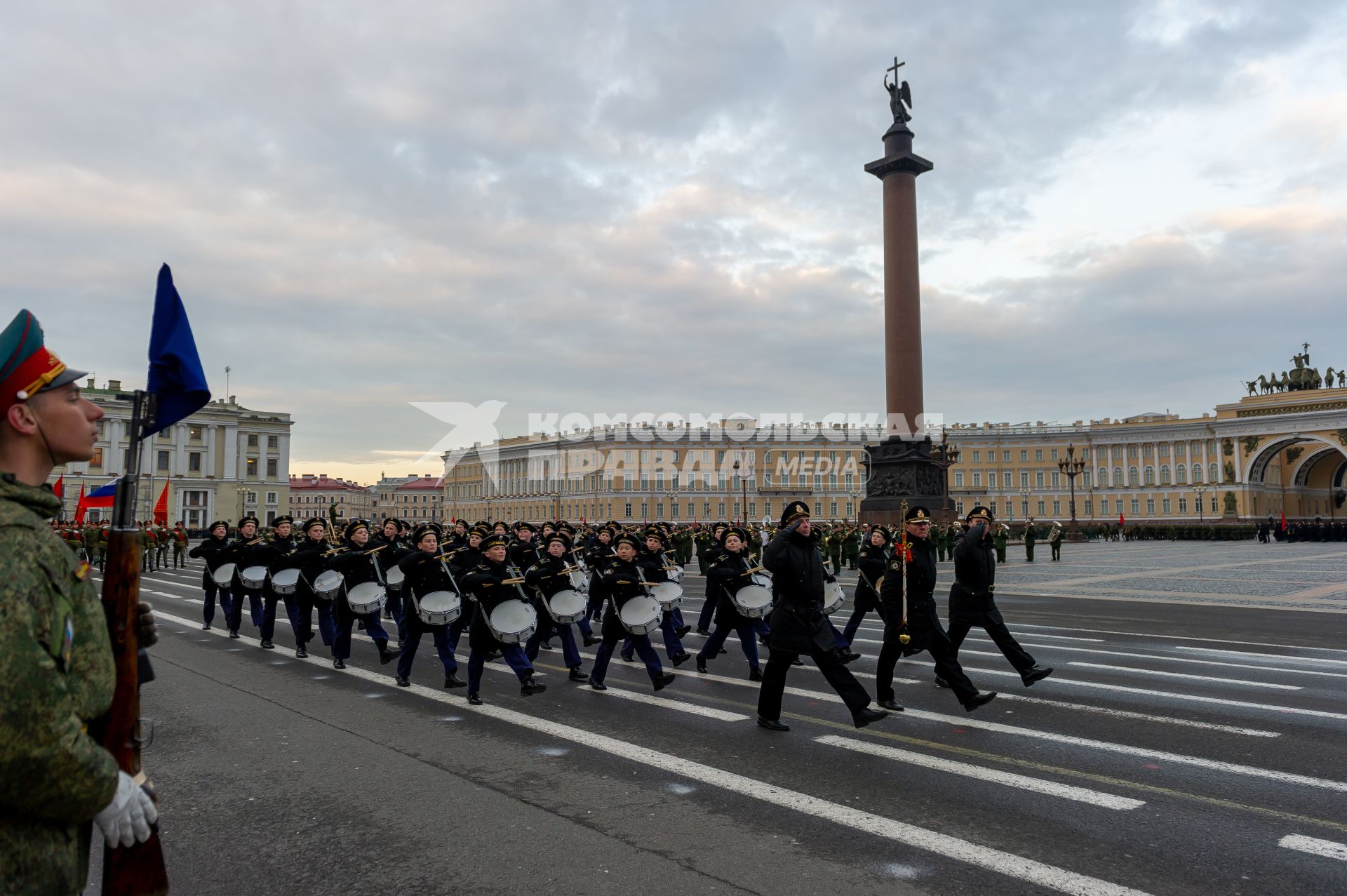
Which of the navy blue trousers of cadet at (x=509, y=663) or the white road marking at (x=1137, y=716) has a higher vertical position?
the navy blue trousers of cadet at (x=509, y=663)

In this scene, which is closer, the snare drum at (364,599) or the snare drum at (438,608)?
the snare drum at (438,608)

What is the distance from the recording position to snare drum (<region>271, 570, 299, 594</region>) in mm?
12859

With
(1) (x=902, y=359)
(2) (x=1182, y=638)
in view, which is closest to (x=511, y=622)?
(2) (x=1182, y=638)

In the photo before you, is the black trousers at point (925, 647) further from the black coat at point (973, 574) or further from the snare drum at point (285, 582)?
the snare drum at point (285, 582)

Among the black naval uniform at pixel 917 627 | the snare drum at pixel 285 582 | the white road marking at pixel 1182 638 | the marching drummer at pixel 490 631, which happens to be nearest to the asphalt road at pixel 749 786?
the marching drummer at pixel 490 631

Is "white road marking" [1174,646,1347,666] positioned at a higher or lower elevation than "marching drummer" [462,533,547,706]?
lower

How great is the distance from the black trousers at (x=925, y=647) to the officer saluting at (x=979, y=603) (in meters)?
0.36

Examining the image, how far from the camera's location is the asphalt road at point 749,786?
4.58m

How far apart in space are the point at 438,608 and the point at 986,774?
6.06 m

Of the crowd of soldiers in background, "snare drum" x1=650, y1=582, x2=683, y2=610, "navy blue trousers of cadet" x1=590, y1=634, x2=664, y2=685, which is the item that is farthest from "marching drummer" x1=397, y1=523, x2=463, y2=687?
the crowd of soldiers in background

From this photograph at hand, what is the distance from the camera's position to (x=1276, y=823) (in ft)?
17.1

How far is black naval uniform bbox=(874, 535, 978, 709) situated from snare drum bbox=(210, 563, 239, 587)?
1123 cm

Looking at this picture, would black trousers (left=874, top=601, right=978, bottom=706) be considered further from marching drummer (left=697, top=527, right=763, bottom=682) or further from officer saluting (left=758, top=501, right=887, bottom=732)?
marching drummer (left=697, top=527, right=763, bottom=682)

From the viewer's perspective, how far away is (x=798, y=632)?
7.72 metres
